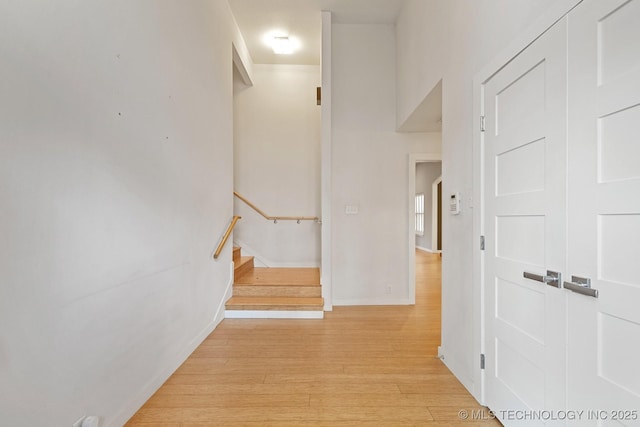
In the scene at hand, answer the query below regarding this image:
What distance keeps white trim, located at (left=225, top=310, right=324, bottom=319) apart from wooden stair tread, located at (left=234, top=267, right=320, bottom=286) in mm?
397

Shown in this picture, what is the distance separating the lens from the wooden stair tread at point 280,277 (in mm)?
3973

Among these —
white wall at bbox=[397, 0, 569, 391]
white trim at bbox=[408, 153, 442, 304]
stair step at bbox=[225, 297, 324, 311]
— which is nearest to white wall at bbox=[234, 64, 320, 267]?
stair step at bbox=[225, 297, 324, 311]

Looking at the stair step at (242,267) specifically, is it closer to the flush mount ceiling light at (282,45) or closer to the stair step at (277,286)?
the stair step at (277,286)

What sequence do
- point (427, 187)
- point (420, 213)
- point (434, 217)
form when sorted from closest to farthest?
point (434, 217) < point (427, 187) < point (420, 213)

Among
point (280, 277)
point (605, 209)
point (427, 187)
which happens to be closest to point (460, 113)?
point (605, 209)

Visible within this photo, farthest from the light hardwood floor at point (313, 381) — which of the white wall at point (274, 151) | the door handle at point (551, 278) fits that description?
the white wall at point (274, 151)

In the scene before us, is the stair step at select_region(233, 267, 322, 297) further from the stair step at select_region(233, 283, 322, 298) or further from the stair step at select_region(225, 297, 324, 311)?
the stair step at select_region(225, 297, 324, 311)

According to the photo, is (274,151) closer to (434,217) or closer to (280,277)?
(280,277)

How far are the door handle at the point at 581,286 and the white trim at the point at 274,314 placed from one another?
276cm

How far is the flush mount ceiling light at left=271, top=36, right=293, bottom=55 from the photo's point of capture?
4.37 m

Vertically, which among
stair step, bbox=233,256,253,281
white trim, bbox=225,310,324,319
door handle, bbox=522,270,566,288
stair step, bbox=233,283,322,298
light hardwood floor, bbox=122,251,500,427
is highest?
door handle, bbox=522,270,566,288

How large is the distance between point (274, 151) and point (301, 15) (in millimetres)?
2118

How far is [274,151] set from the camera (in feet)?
17.1

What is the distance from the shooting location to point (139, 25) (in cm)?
188
